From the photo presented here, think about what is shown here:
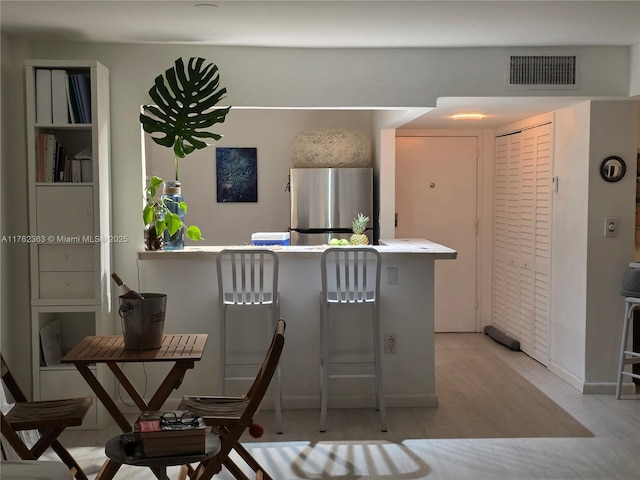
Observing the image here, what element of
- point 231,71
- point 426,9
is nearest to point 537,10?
point 426,9

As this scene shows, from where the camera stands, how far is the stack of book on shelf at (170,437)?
2455 millimetres

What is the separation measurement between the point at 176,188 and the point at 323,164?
7.41 feet

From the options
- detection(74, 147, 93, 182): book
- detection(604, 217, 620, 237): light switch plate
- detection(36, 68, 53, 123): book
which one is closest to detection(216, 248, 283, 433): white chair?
detection(74, 147, 93, 182): book

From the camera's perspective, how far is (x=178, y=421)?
2545 millimetres

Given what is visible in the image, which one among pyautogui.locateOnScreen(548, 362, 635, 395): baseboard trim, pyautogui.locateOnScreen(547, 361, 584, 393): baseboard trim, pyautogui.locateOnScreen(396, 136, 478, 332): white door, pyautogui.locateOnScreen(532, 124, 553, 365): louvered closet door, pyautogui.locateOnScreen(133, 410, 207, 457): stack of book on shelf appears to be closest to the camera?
pyautogui.locateOnScreen(133, 410, 207, 457): stack of book on shelf

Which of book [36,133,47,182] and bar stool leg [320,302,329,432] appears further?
bar stool leg [320,302,329,432]

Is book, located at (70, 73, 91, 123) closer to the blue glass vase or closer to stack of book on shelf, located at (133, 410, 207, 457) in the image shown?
the blue glass vase

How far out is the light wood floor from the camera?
367 cm

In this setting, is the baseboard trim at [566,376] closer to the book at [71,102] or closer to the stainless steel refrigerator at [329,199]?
the stainless steel refrigerator at [329,199]

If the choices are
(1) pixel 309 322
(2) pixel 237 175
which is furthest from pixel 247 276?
(2) pixel 237 175

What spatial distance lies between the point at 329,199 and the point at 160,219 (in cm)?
229

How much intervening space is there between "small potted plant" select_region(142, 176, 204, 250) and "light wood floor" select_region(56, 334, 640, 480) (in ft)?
3.97

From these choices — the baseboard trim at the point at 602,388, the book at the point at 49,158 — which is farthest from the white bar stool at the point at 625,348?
the book at the point at 49,158

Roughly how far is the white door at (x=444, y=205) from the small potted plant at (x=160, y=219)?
9.82ft
